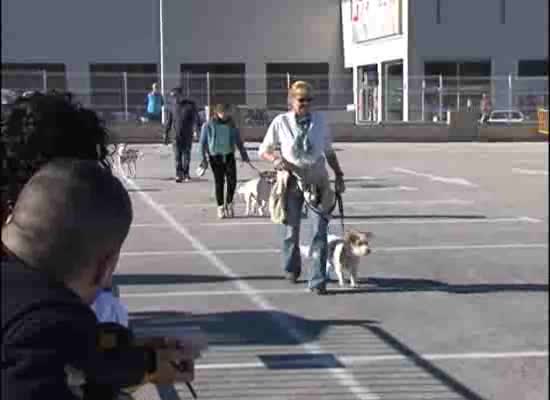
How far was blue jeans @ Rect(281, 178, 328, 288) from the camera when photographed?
8703mm

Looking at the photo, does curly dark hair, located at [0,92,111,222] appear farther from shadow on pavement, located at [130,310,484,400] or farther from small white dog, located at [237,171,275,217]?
small white dog, located at [237,171,275,217]

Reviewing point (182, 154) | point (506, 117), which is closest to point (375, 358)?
point (182, 154)

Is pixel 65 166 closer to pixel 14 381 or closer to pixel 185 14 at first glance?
pixel 14 381

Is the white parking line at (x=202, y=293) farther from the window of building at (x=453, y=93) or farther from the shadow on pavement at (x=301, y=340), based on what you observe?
the window of building at (x=453, y=93)

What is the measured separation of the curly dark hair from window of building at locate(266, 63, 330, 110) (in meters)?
38.6

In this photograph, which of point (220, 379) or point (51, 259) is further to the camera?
point (220, 379)

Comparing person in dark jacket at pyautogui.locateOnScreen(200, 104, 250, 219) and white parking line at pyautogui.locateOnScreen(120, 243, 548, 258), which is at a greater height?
person in dark jacket at pyautogui.locateOnScreen(200, 104, 250, 219)

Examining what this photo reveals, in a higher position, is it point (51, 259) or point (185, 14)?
point (185, 14)

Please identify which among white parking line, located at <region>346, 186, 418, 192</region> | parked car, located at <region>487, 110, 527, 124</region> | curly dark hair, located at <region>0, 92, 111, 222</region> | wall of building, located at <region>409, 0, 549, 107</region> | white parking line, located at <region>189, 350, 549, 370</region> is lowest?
white parking line, located at <region>189, 350, 549, 370</region>

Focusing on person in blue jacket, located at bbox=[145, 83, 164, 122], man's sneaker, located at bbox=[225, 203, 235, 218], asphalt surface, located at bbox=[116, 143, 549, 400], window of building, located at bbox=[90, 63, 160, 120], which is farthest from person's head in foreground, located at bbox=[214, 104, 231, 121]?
window of building, located at bbox=[90, 63, 160, 120]

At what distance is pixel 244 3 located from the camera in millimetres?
48219

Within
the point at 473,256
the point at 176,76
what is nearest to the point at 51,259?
the point at 473,256

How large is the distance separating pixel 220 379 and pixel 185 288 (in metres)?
2.97

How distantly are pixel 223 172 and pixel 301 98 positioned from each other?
5622 mm
